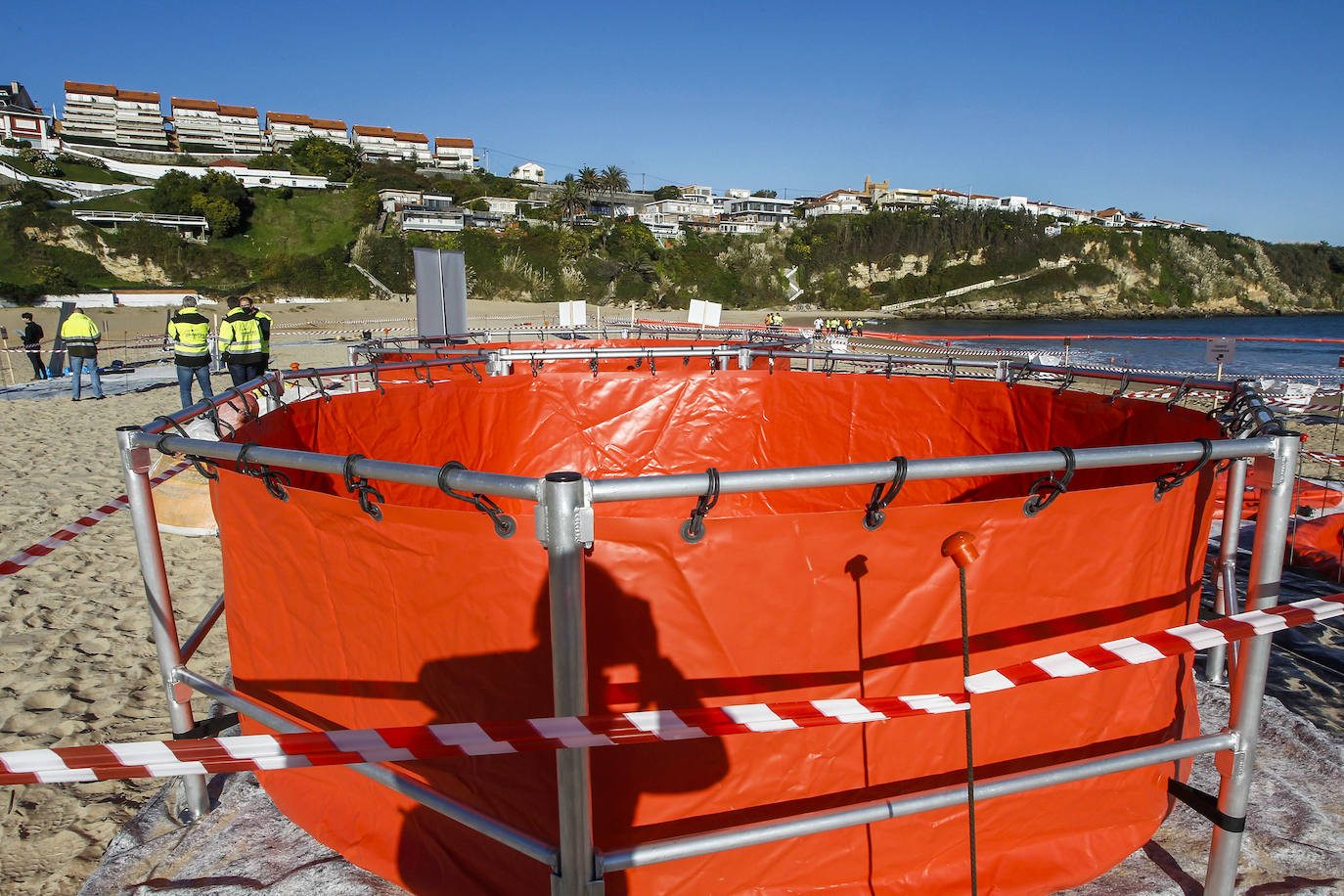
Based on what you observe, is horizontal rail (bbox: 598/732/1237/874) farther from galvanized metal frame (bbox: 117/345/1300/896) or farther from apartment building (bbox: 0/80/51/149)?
apartment building (bbox: 0/80/51/149)

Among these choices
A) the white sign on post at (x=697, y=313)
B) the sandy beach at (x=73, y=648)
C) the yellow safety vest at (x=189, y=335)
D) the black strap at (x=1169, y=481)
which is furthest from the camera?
the white sign on post at (x=697, y=313)

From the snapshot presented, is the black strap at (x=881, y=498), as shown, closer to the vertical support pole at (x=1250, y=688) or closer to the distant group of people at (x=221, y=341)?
the vertical support pole at (x=1250, y=688)

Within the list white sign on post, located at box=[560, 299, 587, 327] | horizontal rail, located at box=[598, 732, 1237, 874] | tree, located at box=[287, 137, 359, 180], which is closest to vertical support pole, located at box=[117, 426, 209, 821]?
horizontal rail, located at box=[598, 732, 1237, 874]

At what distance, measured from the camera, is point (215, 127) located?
327ft

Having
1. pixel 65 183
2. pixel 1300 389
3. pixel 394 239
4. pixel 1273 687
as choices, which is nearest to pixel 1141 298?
pixel 394 239

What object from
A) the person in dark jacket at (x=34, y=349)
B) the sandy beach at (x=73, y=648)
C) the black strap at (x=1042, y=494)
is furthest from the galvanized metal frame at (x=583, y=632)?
the person in dark jacket at (x=34, y=349)

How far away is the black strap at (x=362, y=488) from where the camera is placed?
1778mm

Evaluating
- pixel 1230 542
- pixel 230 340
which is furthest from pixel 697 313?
pixel 1230 542

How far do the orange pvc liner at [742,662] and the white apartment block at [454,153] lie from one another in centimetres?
12515

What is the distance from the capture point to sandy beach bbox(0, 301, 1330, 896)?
298 cm

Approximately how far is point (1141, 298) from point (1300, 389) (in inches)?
4255

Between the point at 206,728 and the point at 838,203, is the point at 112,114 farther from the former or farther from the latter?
the point at 206,728

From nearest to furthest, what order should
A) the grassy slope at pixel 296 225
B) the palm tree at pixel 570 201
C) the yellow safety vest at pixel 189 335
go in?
the yellow safety vest at pixel 189 335
the grassy slope at pixel 296 225
the palm tree at pixel 570 201

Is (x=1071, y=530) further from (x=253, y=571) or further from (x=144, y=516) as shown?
(x=144, y=516)
